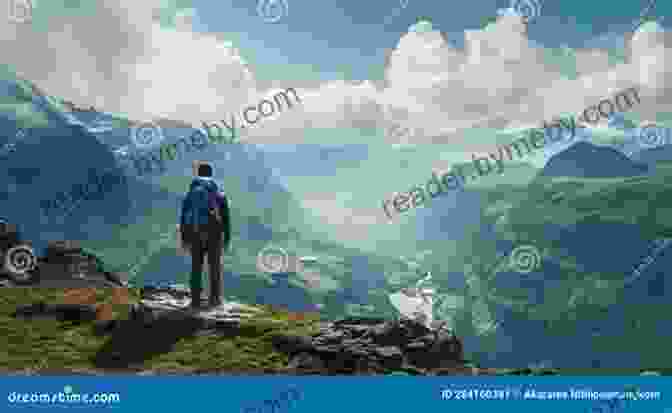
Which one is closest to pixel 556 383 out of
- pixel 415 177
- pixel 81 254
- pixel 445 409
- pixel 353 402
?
pixel 445 409

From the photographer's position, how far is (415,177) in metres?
158

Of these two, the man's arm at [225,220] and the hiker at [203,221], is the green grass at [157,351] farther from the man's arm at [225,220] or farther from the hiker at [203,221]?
the man's arm at [225,220]

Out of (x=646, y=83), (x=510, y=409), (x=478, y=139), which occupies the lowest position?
(x=510, y=409)

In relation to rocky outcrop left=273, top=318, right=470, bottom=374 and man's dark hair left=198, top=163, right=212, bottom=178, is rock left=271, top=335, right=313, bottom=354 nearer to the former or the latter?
rocky outcrop left=273, top=318, right=470, bottom=374

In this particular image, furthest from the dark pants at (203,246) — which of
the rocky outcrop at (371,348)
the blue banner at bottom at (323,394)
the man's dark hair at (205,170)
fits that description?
the blue banner at bottom at (323,394)

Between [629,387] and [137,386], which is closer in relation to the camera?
[137,386]

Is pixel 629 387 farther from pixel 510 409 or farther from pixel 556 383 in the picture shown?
pixel 510 409

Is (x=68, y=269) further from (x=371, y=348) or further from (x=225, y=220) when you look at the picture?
(x=371, y=348)

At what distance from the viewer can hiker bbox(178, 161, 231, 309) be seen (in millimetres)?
16672

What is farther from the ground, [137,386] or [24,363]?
[24,363]

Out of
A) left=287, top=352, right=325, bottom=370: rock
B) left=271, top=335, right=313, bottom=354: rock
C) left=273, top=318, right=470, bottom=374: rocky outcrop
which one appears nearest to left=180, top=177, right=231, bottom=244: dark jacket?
left=271, top=335, right=313, bottom=354: rock

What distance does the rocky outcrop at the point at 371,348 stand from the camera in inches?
648

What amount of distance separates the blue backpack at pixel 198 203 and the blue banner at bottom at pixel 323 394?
15.0 feet

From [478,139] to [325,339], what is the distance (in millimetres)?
114766
